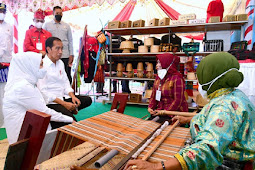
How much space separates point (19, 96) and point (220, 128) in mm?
1497

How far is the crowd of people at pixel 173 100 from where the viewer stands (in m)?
0.82

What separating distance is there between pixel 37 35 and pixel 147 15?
5489 mm

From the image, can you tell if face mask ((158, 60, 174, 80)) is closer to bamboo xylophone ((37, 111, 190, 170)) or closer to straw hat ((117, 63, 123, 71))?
bamboo xylophone ((37, 111, 190, 170))

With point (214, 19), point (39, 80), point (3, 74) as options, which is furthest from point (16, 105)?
point (214, 19)

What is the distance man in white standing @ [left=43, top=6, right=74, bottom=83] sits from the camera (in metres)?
3.91

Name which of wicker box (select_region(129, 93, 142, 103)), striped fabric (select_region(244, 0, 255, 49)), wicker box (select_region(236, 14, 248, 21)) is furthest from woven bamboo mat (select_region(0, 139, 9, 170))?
wicker box (select_region(236, 14, 248, 21))

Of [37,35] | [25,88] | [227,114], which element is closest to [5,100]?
[25,88]

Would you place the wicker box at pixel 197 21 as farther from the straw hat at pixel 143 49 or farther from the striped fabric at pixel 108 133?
the striped fabric at pixel 108 133

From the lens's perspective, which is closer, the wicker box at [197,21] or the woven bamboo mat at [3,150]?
the woven bamboo mat at [3,150]

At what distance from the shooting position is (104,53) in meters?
5.28

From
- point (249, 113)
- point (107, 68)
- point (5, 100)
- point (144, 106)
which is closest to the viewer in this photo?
point (249, 113)

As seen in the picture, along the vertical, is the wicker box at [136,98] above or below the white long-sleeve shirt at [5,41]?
below

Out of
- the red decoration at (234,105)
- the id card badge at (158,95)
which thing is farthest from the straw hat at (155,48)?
the red decoration at (234,105)

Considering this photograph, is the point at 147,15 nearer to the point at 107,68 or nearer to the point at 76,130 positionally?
the point at 107,68
